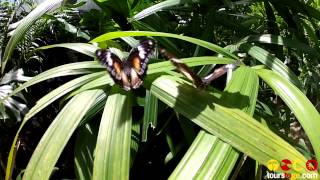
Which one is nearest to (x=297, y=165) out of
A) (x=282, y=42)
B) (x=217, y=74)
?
(x=217, y=74)

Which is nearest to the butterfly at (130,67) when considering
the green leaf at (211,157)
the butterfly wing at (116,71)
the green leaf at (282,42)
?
the butterfly wing at (116,71)

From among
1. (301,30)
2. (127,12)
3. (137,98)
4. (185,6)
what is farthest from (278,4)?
(137,98)

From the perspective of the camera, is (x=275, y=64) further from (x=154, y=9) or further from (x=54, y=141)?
(x=54, y=141)

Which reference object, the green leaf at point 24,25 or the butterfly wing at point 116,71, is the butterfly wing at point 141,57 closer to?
the butterfly wing at point 116,71

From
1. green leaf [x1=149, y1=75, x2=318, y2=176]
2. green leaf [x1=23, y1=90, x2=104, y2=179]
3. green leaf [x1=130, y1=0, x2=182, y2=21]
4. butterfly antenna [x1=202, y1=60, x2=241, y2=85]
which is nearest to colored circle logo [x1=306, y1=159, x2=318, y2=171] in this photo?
green leaf [x1=149, y1=75, x2=318, y2=176]

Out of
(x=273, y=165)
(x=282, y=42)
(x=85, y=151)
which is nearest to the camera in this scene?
(x=273, y=165)

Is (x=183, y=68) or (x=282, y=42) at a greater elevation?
(x=183, y=68)
